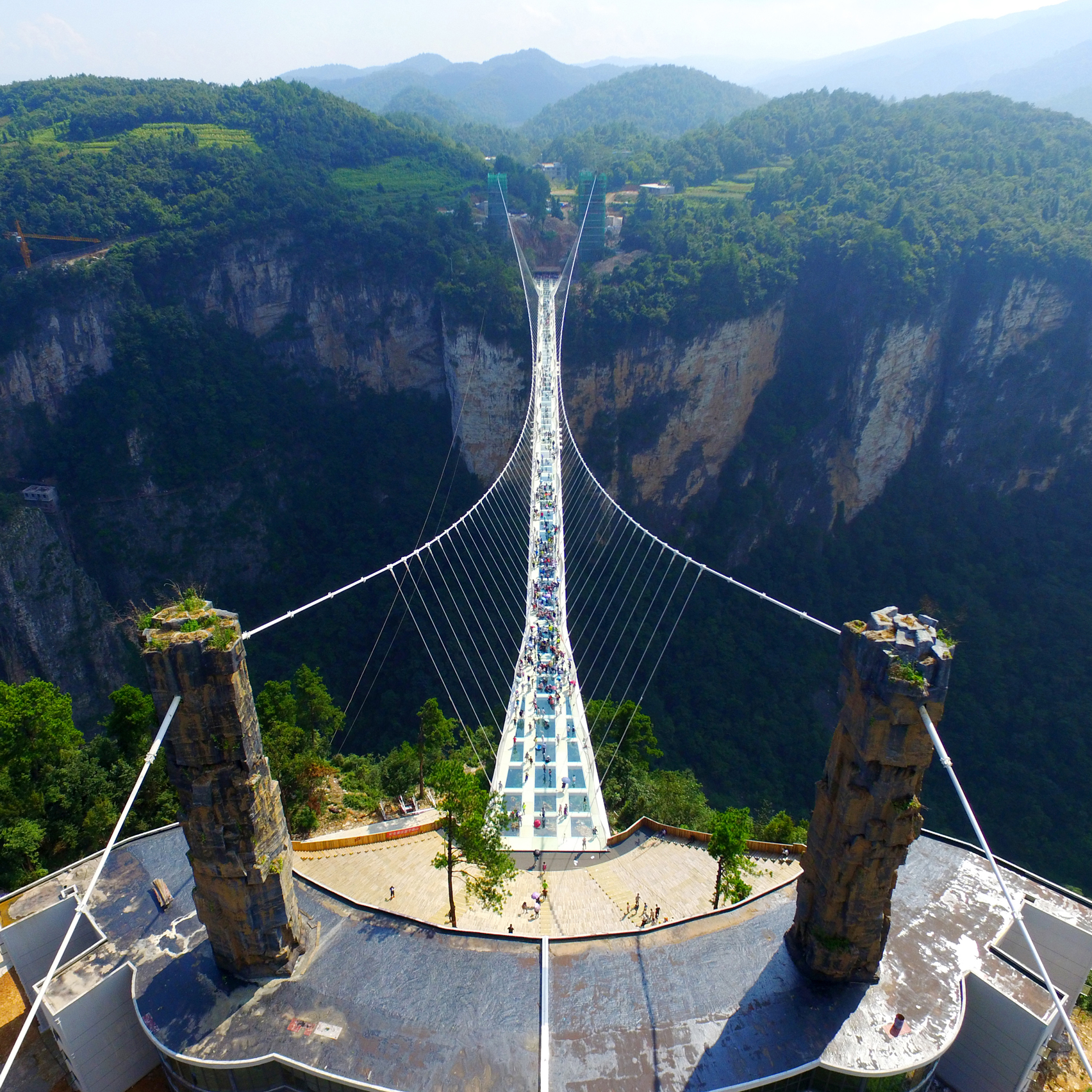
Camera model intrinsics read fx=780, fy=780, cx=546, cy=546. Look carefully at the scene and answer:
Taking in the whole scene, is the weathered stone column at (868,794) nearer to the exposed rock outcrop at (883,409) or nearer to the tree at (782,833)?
the tree at (782,833)

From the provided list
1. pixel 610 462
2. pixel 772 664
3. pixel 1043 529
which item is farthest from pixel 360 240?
pixel 1043 529

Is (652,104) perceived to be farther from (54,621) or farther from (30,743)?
(30,743)

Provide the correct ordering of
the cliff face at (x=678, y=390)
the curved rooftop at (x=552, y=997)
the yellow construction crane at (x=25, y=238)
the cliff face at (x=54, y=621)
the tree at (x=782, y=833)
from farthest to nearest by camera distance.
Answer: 1. the yellow construction crane at (x=25, y=238)
2. the cliff face at (x=678, y=390)
3. the cliff face at (x=54, y=621)
4. the tree at (x=782, y=833)
5. the curved rooftop at (x=552, y=997)

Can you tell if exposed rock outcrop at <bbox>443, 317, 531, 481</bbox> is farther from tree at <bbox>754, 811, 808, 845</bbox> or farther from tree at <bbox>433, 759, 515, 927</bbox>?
tree at <bbox>433, 759, 515, 927</bbox>

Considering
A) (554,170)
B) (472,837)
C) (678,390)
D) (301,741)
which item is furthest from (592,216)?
(472,837)

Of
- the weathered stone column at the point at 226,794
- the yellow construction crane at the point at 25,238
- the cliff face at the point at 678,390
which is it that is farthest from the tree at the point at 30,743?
the yellow construction crane at the point at 25,238

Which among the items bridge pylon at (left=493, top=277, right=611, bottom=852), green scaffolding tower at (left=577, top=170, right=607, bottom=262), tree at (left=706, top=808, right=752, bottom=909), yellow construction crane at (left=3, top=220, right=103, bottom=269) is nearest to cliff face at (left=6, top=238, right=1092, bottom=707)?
yellow construction crane at (left=3, top=220, right=103, bottom=269)
